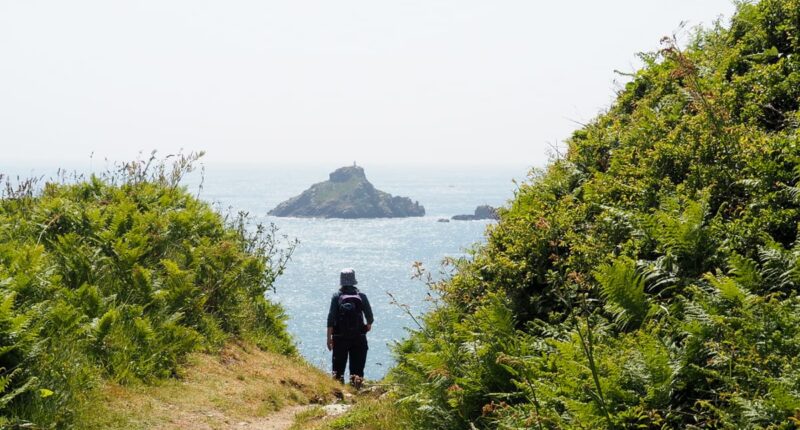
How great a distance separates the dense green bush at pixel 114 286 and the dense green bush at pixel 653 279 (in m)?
3.86

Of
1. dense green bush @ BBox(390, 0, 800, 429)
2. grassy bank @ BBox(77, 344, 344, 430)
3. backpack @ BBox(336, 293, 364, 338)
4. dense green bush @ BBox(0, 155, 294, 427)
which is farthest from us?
backpack @ BBox(336, 293, 364, 338)

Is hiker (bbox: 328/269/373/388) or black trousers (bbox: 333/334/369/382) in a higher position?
hiker (bbox: 328/269/373/388)

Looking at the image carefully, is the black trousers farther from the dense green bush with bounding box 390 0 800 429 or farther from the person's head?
the dense green bush with bounding box 390 0 800 429

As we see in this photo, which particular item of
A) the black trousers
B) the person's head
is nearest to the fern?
the person's head

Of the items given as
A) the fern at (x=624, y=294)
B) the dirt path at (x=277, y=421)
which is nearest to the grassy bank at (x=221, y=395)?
the dirt path at (x=277, y=421)

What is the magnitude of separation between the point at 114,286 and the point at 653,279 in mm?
8386

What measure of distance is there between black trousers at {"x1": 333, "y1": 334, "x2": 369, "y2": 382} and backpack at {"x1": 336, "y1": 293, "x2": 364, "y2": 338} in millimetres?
166

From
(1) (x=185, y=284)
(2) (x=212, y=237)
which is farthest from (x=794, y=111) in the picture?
(2) (x=212, y=237)

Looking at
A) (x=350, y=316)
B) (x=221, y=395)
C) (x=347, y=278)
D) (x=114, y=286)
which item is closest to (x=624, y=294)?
(x=221, y=395)

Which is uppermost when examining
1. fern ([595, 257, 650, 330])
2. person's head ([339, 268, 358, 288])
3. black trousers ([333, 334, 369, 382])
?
fern ([595, 257, 650, 330])

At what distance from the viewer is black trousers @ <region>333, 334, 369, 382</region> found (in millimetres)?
→ 13458

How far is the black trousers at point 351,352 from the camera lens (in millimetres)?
13458

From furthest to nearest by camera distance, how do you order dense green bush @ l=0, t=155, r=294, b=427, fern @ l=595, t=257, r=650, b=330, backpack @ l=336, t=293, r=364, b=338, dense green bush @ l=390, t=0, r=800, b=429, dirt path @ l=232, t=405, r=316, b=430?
backpack @ l=336, t=293, r=364, b=338
dirt path @ l=232, t=405, r=316, b=430
dense green bush @ l=0, t=155, r=294, b=427
fern @ l=595, t=257, r=650, b=330
dense green bush @ l=390, t=0, r=800, b=429

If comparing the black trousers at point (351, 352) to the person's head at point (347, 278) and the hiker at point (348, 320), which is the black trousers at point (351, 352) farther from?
the person's head at point (347, 278)
